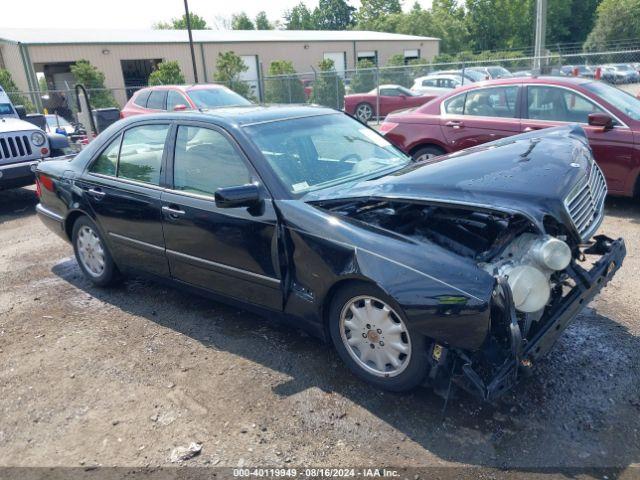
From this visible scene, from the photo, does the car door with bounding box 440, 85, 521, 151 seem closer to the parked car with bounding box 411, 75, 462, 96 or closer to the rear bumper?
the rear bumper

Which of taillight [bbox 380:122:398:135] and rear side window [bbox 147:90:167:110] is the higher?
rear side window [bbox 147:90:167:110]

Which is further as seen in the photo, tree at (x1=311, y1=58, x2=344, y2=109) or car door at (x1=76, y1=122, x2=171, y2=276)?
tree at (x1=311, y1=58, x2=344, y2=109)

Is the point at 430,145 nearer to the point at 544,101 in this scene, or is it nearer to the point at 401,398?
the point at 544,101

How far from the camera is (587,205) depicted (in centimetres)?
325

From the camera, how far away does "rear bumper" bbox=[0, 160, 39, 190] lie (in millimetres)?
8188

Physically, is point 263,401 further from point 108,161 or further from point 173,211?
point 108,161

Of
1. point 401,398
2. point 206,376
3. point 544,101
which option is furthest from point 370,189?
point 544,101

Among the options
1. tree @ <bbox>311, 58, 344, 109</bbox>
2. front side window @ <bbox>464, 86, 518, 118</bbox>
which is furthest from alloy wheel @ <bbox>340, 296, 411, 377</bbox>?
tree @ <bbox>311, 58, 344, 109</bbox>

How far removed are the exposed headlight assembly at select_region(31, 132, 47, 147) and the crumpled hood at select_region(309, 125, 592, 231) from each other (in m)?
7.26

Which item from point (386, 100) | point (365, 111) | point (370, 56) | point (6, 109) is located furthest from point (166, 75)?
point (370, 56)

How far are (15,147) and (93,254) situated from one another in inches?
190

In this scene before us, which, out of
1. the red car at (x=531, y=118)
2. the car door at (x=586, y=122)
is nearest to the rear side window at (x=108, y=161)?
the red car at (x=531, y=118)

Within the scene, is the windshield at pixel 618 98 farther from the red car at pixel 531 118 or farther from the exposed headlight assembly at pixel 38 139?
the exposed headlight assembly at pixel 38 139

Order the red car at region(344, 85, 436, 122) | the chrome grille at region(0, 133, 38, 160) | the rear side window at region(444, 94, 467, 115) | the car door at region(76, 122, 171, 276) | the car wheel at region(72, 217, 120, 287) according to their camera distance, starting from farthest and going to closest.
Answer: the red car at region(344, 85, 436, 122) < the chrome grille at region(0, 133, 38, 160) < the rear side window at region(444, 94, 467, 115) < the car wheel at region(72, 217, 120, 287) < the car door at region(76, 122, 171, 276)
